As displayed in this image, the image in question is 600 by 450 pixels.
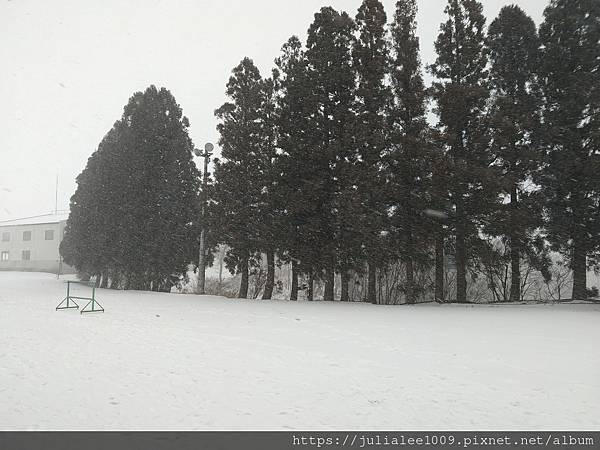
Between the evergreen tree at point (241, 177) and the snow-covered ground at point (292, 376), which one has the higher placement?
the evergreen tree at point (241, 177)

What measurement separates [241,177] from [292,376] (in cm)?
1427

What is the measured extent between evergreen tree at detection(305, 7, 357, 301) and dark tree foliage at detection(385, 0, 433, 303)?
2.01 metres

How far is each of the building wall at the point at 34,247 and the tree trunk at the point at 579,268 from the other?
54362 millimetres

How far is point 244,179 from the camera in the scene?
59.4 ft

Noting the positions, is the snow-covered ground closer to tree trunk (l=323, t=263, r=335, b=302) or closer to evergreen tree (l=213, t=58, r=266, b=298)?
tree trunk (l=323, t=263, r=335, b=302)

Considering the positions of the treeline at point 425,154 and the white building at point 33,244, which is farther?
the white building at point 33,244

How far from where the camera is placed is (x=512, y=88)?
18.0 meters

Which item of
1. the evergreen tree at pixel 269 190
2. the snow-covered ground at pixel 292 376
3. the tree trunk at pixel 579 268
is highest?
the evergreen tree at pixel 269 190

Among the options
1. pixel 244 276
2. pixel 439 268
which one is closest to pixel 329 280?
pixel 244 276

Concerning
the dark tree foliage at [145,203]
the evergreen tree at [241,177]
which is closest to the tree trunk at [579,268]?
the evergreen tree at [241,177]

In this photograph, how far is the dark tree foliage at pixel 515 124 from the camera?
1573 centimetres

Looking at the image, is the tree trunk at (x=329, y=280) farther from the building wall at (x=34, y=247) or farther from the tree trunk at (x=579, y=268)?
the building wall at (x=34, y=247)

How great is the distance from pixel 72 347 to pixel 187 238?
16401 mm
